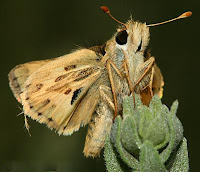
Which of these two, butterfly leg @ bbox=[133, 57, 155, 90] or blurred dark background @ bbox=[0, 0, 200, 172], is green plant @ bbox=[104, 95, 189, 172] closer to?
→ butterfly leg @ bbox=[133, 57, 155, 90]

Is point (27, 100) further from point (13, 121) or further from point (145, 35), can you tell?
point (13, 121)

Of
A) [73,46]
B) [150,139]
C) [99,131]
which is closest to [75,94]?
[99,131]

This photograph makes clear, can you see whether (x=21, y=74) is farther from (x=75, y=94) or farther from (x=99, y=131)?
(x=99, y=131)

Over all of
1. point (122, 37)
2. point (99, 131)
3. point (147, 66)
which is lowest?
point (99, 131)

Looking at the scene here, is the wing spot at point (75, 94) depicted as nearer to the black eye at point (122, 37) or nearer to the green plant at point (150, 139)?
the black eye at point (122, 37)

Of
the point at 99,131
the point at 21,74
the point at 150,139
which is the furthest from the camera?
the point at 21,74

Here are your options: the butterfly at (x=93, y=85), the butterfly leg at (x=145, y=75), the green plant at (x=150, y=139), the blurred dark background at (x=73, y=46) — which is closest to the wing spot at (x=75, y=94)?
the butterfly at (x=93, y=85)

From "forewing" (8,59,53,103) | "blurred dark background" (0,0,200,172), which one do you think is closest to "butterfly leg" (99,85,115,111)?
"forewing" (8,59,53,103)
